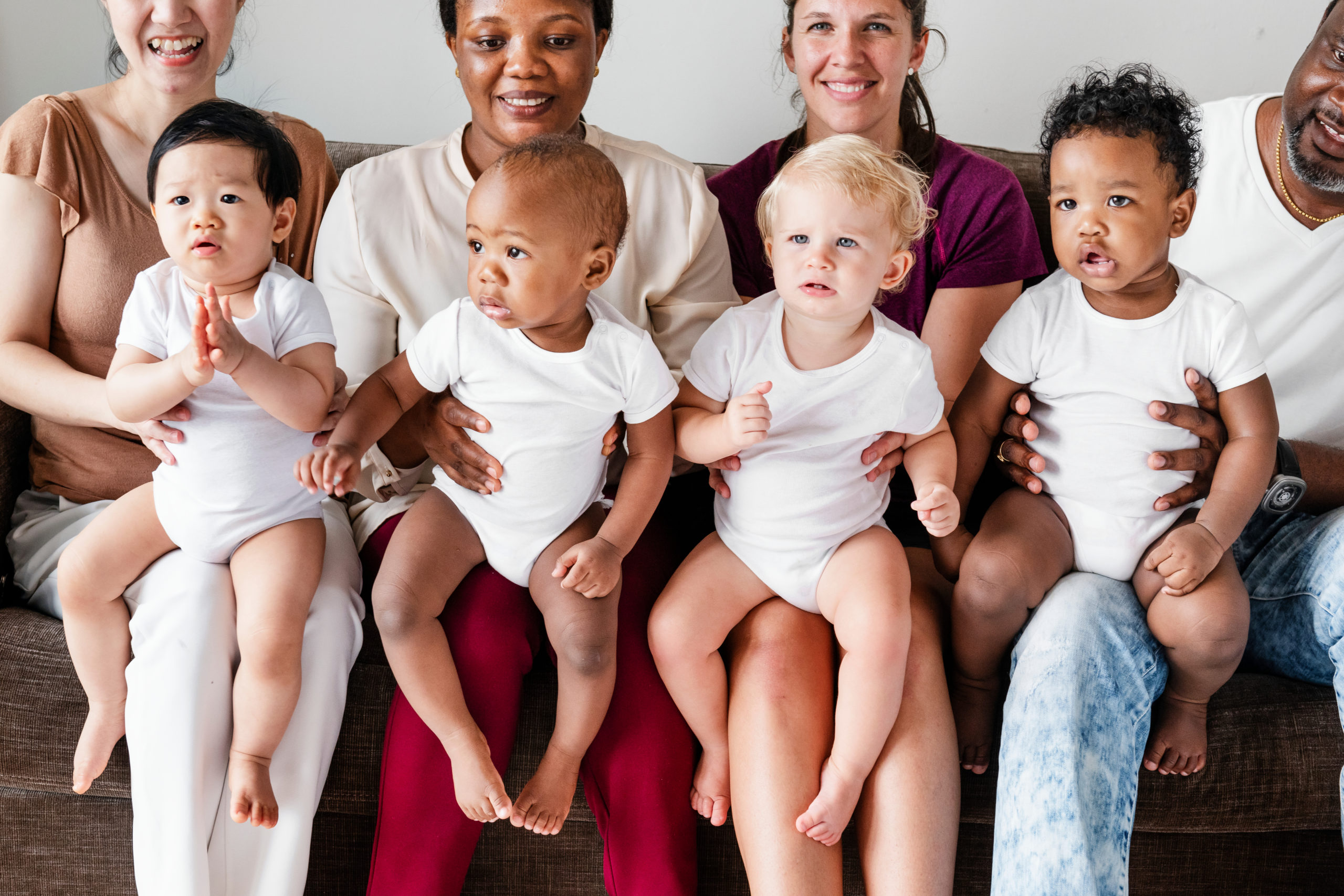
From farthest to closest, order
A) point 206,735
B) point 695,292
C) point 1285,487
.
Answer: point 695,292 < point 1285,487 < point 206,735

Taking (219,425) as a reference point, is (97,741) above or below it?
below

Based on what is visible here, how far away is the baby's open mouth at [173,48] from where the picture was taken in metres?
1.61

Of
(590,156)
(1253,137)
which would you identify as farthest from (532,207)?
(1253,137)

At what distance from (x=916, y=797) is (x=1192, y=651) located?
43cm

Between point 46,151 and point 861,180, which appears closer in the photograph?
point 861,180

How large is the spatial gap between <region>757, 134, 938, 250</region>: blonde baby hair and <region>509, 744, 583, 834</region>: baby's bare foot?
772 mm

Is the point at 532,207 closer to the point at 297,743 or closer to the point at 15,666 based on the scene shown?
the point at 297,743

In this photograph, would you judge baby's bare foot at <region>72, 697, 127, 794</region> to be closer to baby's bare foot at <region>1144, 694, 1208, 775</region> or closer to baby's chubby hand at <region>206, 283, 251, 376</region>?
baby's chubby hand at <region>206, 283, 251, 376</region>

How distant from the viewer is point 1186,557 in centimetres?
137

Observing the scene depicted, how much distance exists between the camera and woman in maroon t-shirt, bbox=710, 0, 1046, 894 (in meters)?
1.29

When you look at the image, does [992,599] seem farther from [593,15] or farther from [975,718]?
[593,15]

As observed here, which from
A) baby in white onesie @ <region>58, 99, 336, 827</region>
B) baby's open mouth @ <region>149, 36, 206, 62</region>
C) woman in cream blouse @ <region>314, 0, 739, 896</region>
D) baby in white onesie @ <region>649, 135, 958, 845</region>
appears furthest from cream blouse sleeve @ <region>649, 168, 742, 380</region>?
baby's open mouth @ <region>149, 36, 206, 62</region>

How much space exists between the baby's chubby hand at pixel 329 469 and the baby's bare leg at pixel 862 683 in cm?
67

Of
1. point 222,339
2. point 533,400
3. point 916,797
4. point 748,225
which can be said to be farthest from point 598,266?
point 916,797
